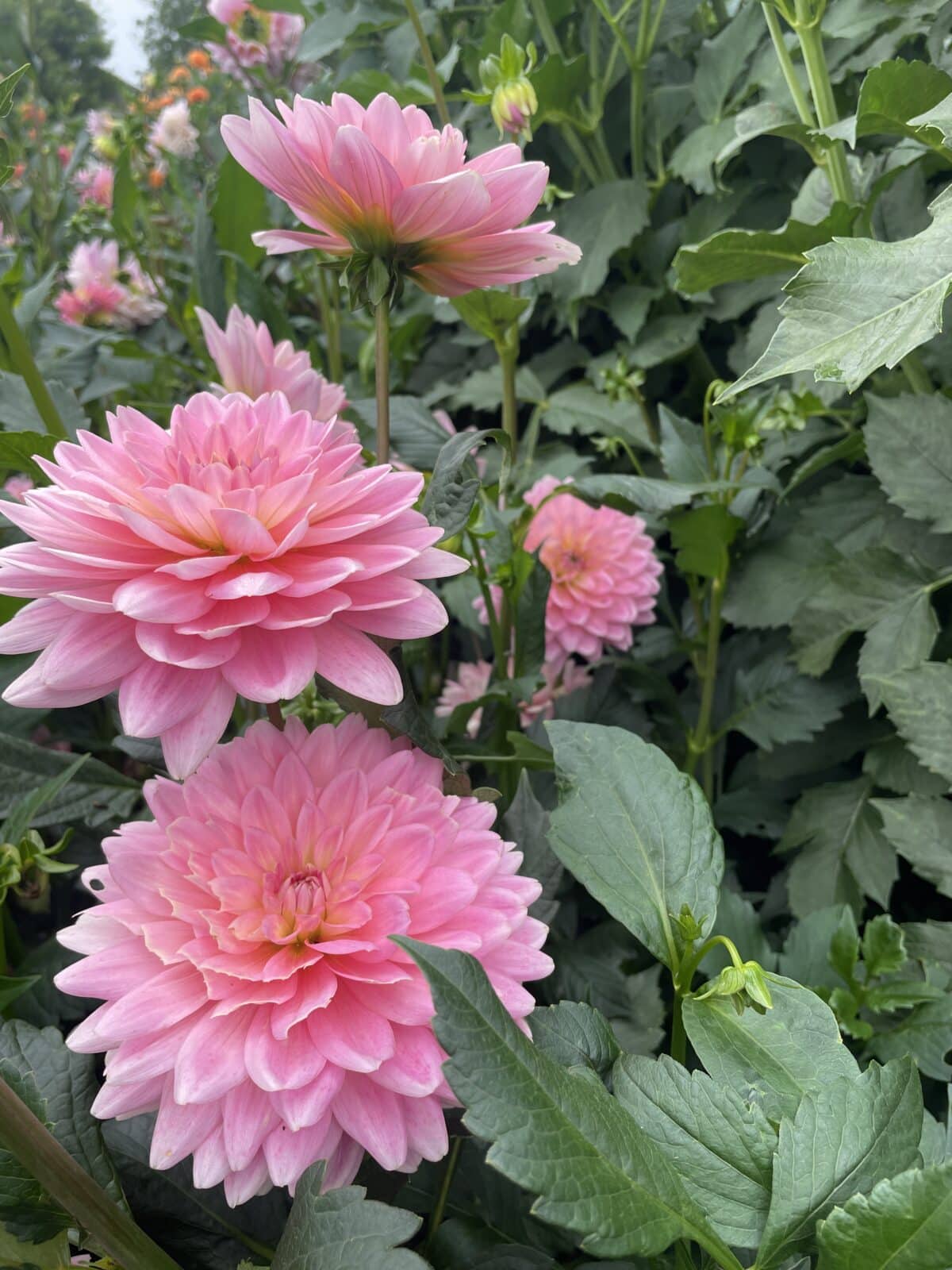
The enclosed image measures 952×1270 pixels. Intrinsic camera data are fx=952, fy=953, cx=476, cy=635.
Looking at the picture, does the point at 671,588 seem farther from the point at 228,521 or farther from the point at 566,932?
the point at 228,521

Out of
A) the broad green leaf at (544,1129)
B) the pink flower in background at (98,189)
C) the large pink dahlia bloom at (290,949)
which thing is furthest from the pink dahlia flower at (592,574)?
the pink flower in background at (98,189)

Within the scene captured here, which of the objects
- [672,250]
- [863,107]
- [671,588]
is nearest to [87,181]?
[672,250]

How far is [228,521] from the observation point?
32cm

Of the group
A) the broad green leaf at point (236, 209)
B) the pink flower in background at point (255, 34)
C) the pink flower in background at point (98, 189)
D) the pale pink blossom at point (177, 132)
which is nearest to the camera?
the broad green leaf at point (236, 209)

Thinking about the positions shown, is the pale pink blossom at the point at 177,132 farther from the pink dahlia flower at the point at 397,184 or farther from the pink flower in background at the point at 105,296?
the pink dahlia flower at the point at 397,184

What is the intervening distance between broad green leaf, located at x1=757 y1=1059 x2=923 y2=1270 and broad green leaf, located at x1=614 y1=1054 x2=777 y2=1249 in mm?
13

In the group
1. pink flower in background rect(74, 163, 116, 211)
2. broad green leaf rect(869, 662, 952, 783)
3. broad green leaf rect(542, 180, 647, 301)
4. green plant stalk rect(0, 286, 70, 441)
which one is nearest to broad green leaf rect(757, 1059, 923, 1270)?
broad green leaf rect(869, 662, 952, 783)

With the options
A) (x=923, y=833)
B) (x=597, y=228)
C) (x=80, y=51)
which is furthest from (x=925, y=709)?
(x=80, y=51)

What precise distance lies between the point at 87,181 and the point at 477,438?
5.92 ft

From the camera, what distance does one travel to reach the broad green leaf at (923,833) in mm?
582

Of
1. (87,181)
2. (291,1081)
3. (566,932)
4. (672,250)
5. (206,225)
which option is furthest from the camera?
(87,181)

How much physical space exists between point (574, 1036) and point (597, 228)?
0.79 metres

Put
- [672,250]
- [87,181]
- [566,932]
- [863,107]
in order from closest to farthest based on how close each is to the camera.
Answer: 1. [863,107]
2. [566,932]
3. [672,250]
4. [87,181]

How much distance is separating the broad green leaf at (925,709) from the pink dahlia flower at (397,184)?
1.11 feet
